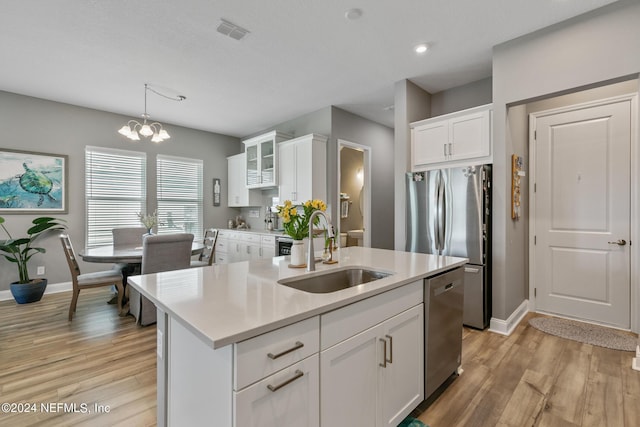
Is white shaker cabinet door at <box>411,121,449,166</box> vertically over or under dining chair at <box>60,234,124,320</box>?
over

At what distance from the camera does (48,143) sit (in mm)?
4211

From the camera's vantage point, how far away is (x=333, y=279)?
1847 mm

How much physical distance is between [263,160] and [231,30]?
2.69m

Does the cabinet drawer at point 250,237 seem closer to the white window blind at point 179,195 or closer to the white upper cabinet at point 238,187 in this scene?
the white upper cabinet at point 238,187

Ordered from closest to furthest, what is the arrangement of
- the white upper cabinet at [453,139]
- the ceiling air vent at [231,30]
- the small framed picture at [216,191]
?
1. the ceiling air vent at [231,30]
2. the white upper cabinet at [453,139]
3. the small framed picture at [216,191]

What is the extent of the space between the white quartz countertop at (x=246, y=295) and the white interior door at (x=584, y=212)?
7.10ft

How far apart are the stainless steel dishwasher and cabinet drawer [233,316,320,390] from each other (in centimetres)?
93

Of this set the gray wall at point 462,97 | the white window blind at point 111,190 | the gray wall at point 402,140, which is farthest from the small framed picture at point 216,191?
the gray wall at point 462,97

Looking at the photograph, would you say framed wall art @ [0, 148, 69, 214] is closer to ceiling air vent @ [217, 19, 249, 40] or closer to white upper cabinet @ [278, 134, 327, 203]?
white upper cabinet @ [278, 134, 327, 203]

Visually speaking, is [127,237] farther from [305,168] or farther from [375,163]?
[375,163]

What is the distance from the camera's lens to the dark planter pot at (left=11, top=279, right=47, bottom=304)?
370 centimetres

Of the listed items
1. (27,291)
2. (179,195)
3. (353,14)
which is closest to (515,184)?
(353,14)

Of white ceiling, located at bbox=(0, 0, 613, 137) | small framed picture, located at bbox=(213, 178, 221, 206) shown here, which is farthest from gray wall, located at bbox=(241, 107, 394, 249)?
small framed picture, located at bbox=(213, 178, 221, 206)

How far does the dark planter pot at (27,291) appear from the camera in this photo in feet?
12.1
